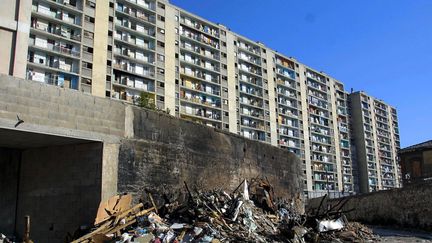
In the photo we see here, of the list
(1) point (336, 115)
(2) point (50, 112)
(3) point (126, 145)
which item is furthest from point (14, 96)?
(1) point (336, 115)

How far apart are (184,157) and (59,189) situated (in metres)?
5.26

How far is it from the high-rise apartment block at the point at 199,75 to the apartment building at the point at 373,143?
0.83ft

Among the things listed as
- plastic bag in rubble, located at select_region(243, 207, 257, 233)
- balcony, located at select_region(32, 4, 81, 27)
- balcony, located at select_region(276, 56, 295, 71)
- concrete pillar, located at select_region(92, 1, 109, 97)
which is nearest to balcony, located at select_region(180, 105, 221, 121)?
concrete pillar, located at select_region(92, 1, 109, 97)

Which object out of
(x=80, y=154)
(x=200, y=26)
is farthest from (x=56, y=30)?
(x=80, y=154)

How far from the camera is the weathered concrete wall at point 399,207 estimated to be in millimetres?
23984

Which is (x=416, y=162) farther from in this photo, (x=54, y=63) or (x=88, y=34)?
(x=54, y=63)

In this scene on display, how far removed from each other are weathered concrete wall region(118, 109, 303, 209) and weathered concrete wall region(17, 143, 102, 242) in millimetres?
1041

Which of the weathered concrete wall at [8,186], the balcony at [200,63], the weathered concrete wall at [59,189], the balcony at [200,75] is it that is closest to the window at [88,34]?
the balcony at [200,63]

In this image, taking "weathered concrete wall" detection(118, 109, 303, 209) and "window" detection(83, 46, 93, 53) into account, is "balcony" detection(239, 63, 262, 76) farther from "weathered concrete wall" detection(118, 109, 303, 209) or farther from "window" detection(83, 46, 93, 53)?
"weathered concrete wall" detection(118, 109, 303, 209)

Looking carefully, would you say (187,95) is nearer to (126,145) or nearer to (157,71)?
(157,71)

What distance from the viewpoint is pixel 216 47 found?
214ft

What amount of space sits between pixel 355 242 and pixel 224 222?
233 inches

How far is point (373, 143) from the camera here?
98.2 metres

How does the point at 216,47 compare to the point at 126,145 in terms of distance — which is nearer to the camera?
the point at 126,145
